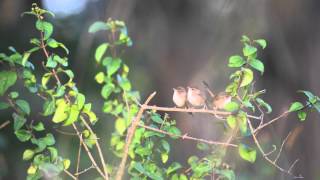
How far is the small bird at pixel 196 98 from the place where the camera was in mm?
1618

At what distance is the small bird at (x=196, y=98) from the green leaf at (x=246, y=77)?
27 cm

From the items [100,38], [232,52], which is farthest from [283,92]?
[100,38]

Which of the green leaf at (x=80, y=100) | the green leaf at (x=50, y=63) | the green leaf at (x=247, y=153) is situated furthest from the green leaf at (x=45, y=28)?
the green leaf at (x=247, y=153)

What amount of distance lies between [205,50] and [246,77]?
2178 mm

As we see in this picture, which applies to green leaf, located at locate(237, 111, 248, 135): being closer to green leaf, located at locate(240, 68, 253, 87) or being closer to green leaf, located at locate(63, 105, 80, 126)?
green leaf, located at locate(240, 68, 253, 87)

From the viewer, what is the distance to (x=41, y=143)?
139 centimetres

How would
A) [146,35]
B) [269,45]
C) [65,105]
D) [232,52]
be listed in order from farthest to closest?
[146,35], [269,45], [232,52], [65,105]

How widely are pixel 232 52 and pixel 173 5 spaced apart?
0.61 meters

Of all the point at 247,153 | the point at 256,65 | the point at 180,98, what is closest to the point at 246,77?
the point at 256,65

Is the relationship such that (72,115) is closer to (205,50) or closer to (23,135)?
(23,135)

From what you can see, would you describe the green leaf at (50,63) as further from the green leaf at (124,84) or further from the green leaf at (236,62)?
the green leaf at (236,62)

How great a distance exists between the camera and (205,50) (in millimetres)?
3496

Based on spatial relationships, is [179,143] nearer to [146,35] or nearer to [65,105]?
[146,35]

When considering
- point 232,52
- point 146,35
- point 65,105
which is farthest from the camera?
point 146,35
